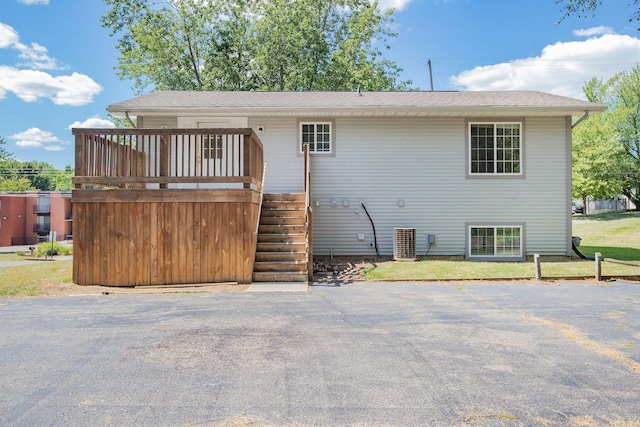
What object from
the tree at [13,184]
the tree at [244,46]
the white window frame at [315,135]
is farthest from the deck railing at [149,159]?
the tree at [13,184]

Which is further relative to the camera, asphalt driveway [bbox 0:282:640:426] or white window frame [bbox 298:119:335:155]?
white window frame [bbox 298:119:335:155]

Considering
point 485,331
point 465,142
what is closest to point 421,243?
point 465,142

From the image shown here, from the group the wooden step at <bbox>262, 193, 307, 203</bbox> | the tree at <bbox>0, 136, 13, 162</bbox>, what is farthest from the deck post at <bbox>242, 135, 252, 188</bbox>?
the tree at <bbox>0, 136, 13, 162</bbox>

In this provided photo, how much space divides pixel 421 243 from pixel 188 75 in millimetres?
17650

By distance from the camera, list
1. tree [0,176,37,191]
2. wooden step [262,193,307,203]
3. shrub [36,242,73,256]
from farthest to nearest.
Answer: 1. tree [0,176,37,191]
2. shrub [36,242,73,256]
3. wooden step [262,193,307,203]

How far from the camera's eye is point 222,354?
3.60 m

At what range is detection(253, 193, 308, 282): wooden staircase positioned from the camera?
7.45m

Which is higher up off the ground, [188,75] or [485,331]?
[188,75]

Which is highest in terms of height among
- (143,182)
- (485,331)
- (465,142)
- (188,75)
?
(188,75)

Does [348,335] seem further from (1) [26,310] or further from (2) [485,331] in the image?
(1) [26,310]

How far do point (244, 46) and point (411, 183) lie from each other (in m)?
16.1

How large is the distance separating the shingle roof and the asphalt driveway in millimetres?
5534

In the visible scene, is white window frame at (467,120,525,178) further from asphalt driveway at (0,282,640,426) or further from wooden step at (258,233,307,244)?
asphalt driveway at (0,282,640,426)

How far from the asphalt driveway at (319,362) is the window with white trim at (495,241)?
4682mm
